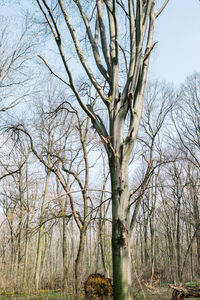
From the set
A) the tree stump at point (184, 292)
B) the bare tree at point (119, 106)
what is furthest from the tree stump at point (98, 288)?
the bare tree at point (119, 106)

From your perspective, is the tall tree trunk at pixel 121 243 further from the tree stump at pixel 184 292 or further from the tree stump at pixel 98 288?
the tree stump at pixel 98 288

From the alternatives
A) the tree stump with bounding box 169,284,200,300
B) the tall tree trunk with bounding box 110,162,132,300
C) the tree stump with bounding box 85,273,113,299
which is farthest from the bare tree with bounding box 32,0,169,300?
the tree stump with bounding box 85,273,113,299

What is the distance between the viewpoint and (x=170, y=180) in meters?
18.6

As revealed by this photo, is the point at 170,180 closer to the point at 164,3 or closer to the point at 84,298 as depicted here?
the point at 84,298

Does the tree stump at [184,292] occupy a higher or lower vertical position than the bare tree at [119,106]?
lower

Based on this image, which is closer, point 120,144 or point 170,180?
point 120,144

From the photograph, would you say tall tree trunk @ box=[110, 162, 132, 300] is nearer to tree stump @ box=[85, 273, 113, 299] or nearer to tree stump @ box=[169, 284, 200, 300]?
tree stump @ box=[169, 284, 200, 300]

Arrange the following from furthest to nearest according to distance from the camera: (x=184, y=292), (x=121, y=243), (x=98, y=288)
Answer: (x=98, y=288), (x=184, y=292), (x=121, y=243)

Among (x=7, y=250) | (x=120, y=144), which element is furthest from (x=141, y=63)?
(x=7, y=250)

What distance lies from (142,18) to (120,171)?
2145mm

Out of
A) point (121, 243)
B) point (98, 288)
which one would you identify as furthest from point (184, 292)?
point (98, 288)

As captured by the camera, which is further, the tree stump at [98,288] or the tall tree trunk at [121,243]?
the tree stump at [98,288]

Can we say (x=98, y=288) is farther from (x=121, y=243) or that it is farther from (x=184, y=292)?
(x=121, y=243)

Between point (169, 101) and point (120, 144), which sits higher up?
point (169, 101)
